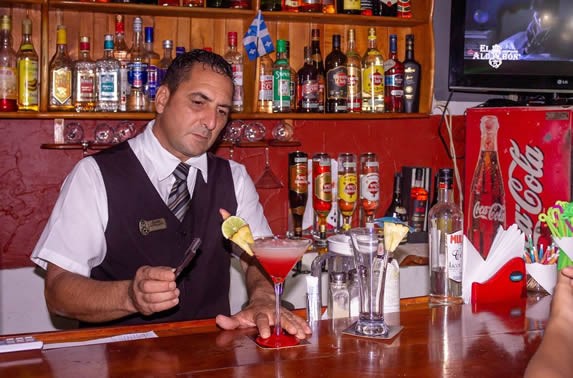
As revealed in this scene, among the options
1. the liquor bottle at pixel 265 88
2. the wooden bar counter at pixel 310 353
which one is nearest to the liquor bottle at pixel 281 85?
the liquor bottle at pixel 265 88

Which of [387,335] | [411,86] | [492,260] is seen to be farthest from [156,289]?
[411,86]

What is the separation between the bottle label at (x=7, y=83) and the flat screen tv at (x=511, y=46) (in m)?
2.06

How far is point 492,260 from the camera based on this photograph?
2000mm

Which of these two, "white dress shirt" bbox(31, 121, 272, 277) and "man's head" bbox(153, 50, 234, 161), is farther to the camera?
"man's head" bbox(153, 50, 234, 161)

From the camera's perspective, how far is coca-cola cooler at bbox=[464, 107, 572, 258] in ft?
10.5

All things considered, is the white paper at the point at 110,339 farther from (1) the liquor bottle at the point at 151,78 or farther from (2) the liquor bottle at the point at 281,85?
(2) the liquor bottle at the point at 281,85

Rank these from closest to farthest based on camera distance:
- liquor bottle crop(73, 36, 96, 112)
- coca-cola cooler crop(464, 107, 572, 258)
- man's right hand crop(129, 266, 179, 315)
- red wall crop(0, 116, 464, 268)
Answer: man's right hand crop(129, 266, 179, 315)
liquor bottle crop(73, 36, 96, 112)
red wall crop(0, 116, 464, 268)
coca-cola cooler crop(464, 107, 572, 258)

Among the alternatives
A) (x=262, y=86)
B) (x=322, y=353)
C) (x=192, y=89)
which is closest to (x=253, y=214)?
(x=192, y=89)

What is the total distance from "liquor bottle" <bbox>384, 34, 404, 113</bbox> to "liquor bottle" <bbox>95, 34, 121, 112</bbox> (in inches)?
50.2

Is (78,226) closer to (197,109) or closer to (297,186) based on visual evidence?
(197,109)

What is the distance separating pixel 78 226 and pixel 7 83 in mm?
917

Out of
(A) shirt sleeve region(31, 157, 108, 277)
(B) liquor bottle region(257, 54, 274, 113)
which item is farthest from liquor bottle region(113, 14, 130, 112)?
(A) shirt sleeve region(31, 157, 108, 277)

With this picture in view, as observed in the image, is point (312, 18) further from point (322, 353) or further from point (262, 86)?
point (322, 353)

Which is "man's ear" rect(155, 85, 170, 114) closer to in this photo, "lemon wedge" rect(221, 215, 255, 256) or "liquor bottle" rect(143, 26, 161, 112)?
"liquor bottle" rect(143, 26, 161, 112)
